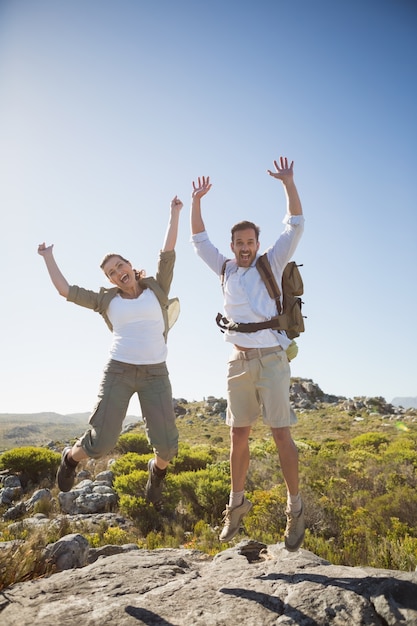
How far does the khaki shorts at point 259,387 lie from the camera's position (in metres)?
3.18

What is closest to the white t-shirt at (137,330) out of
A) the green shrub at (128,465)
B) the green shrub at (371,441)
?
the green shrub at (128,465)

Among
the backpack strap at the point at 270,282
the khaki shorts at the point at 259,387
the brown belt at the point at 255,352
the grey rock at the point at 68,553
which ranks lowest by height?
the grey rock at the point at 68,553

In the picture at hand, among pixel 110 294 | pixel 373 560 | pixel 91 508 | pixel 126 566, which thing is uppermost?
pixel 110 294

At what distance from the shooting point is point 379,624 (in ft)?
7.25

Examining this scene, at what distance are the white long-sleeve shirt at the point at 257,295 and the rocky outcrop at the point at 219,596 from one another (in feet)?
5.70

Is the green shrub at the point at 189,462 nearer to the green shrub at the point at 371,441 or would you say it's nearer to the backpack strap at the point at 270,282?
the green shrub at the point at 371,441

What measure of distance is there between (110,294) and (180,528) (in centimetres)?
462

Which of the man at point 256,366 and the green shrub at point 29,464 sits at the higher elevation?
the man at point 256,366

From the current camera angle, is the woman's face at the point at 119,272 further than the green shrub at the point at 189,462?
No

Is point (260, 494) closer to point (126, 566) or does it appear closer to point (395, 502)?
point (395, 502)

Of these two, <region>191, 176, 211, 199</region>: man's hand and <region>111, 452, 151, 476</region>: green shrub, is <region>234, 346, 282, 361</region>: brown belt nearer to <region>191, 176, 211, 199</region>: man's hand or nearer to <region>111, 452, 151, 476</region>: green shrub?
<region>191, 176, 211, 199</region>: man's hand

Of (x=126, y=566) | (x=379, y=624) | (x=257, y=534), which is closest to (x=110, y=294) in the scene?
(x=126, y=566)

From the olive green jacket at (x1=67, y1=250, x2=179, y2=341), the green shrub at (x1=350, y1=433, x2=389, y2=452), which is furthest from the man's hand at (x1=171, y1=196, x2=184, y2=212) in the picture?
the green shrub at (x1=350, y1=433, x2=389, y2=452)

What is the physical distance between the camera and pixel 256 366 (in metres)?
3.27
